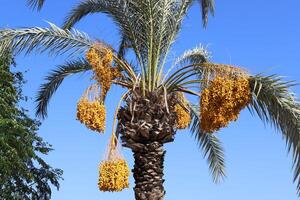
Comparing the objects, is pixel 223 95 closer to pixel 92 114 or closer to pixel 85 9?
pixel 92 114

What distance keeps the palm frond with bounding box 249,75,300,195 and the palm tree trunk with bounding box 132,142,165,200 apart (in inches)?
97.3

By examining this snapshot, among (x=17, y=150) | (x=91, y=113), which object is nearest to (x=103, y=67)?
(x=91, y=113)

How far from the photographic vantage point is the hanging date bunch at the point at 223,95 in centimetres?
1315

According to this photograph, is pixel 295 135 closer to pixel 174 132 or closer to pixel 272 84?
pixel 272 84

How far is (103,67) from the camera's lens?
13.6 m

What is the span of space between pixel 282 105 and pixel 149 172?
315 cm

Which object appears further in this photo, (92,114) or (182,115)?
(182,115)

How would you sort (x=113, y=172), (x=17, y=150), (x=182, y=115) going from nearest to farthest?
1. (x=113, y=172)
2. (x=182, y=115)
3. (x=17, y=150)

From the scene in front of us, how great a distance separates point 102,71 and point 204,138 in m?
6.87

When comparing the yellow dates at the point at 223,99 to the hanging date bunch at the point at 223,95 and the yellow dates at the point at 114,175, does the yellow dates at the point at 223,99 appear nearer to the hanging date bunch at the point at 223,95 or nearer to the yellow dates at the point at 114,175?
the hanging date bunch at the point at 223,95

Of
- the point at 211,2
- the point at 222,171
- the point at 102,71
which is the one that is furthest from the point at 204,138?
the point at 102,71

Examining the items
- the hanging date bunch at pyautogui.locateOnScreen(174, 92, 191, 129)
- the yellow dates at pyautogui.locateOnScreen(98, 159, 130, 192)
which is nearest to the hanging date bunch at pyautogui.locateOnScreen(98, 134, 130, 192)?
the yellow dates at pyautogui.locateOnScreen(98, 159, 130, 192)

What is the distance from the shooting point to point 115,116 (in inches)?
544

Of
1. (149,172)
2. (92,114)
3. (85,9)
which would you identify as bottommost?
(149,172)
